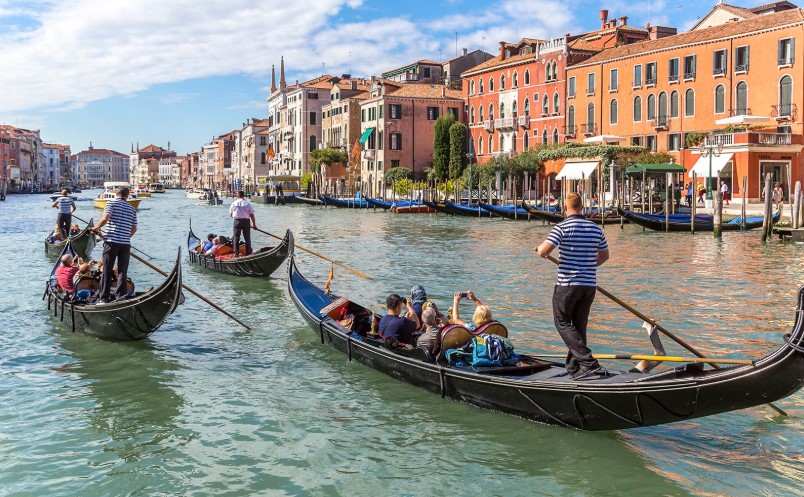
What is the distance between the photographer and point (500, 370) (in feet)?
15.8

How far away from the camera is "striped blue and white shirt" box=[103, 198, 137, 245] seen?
22.0 ft

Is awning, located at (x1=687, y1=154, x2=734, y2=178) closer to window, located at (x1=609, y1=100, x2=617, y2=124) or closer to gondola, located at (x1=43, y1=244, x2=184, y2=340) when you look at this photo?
window, located at (x1=609, y1=100, x2=617, y2=124)

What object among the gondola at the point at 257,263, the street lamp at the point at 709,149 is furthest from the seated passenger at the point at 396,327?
the street lamp at the point at 709,149

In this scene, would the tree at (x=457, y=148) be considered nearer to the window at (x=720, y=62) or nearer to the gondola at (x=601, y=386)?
the window at (x=720, y=62)

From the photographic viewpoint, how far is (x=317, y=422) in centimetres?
498

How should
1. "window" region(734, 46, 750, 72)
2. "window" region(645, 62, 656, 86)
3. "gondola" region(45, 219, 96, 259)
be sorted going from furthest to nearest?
"window" region(645, 62, 656, 86), "window" region(734, 46, 750, 72), "gondola" region(45, 219, 96, 259)

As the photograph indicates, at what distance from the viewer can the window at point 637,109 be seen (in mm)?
27625

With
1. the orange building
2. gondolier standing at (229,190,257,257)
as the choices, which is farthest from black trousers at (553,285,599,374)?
the orange building

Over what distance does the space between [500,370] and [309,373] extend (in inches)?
71.2

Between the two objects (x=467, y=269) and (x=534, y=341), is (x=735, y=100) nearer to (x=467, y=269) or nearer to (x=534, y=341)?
(x=467, y=269)

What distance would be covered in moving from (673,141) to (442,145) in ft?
41.8

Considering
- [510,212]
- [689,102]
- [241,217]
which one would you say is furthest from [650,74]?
[241,217]

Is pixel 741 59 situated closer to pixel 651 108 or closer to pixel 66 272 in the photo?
A: pixel 651 108

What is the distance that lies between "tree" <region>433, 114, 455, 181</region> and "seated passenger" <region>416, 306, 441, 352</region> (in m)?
31.7
